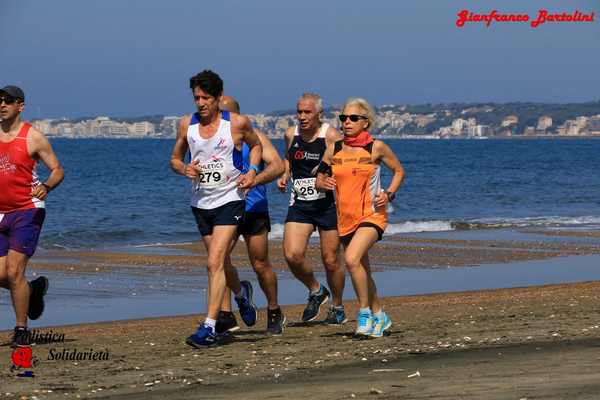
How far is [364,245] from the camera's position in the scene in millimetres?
8688

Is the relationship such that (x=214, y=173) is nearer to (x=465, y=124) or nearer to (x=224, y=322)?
(x=224, y=322)

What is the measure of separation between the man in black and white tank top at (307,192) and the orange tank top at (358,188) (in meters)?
0.98

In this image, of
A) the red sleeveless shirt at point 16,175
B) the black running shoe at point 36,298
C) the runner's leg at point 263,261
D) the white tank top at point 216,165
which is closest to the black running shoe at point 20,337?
the black running shoe at point 36,298

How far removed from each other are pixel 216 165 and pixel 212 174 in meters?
0.07

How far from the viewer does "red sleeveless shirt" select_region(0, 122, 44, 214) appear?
858cm

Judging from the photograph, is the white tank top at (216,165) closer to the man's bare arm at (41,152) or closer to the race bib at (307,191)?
the man's bare arm at (41,152)

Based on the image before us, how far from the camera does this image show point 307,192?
9.87 m

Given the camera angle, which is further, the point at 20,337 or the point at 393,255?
the point at 393,255

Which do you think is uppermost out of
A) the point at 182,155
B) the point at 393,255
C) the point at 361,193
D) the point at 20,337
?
the point at 182,155

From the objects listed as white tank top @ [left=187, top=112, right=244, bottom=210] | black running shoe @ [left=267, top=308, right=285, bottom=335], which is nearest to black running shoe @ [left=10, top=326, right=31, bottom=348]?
white tank top @ [left=187, top=112, right=244, bottom=210]

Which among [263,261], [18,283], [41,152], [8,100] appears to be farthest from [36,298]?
[263,261]

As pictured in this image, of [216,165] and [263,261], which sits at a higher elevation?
[216,165]

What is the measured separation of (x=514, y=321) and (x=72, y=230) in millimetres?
19412

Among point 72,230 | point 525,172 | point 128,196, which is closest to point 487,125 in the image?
point 525,172
